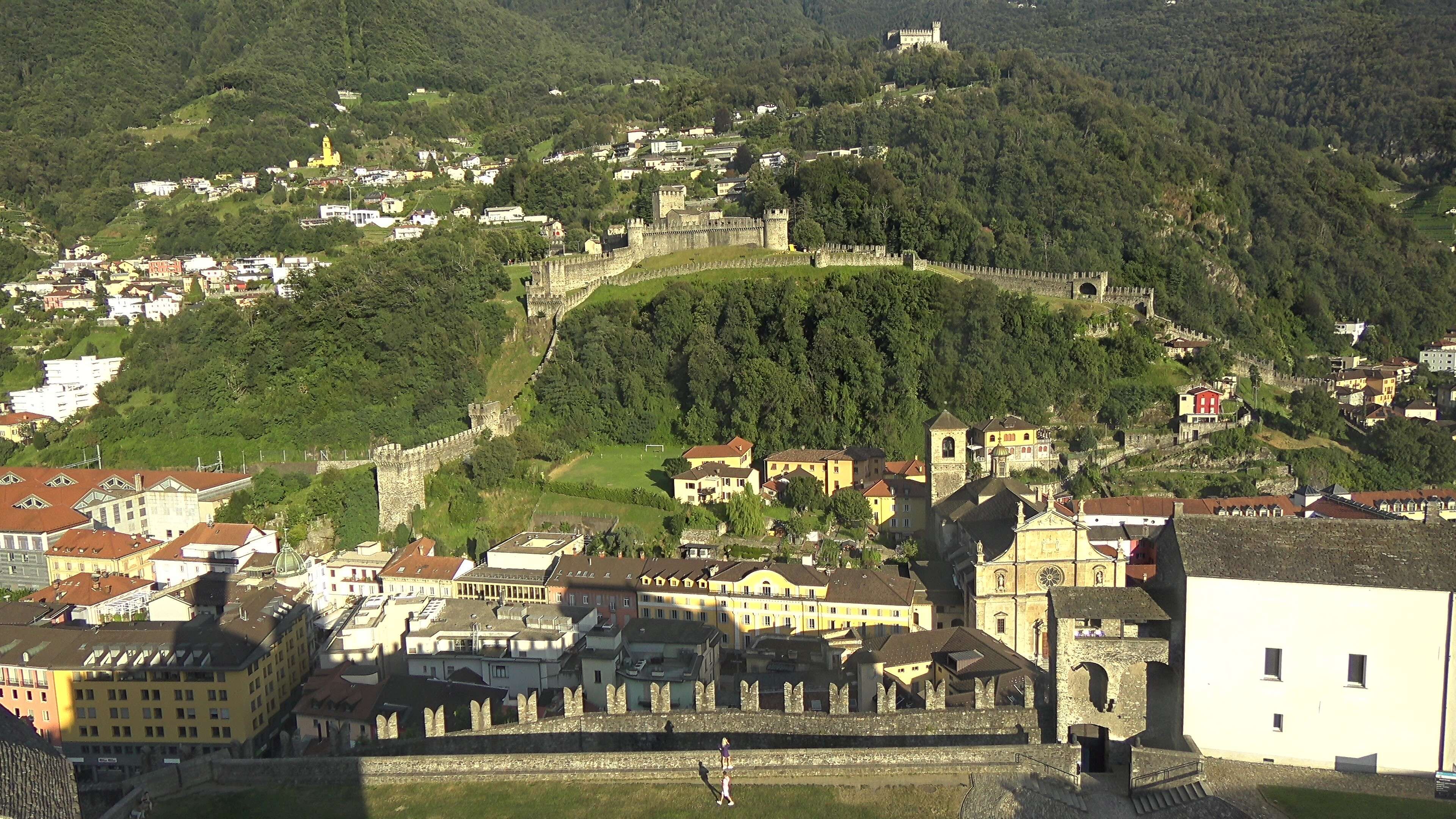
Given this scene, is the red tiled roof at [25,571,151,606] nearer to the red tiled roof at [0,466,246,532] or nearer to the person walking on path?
the red tiled roof at [0,466,246,532]

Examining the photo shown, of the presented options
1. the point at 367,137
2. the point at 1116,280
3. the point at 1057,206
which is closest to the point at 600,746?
the point at 1116,280

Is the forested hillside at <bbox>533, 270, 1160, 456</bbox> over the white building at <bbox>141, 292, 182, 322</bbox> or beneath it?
beneath

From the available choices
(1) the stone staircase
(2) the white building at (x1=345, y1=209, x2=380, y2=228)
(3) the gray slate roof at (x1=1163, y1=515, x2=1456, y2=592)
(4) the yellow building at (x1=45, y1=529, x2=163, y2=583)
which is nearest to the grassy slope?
(1) the stone staircase

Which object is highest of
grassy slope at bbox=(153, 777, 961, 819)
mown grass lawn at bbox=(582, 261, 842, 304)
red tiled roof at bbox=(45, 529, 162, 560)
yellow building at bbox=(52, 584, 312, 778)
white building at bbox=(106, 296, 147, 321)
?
mown grass lawn at bbox=(582, 261, 842, 304)

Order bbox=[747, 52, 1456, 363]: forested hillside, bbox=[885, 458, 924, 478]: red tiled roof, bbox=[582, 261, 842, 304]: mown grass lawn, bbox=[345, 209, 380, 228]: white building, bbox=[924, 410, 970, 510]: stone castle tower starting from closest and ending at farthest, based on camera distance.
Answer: bbox=[924, 410, 970, 510]: stone castle tower
bbox=[885, 458, 924, 478]: red tiled roof
bbox=[582, 261, 842, 304]: mown grass lawn
bbox=[747, 52, 1456, 363]: forested hillside
bbox=[345, 209, 380, 228]: white building

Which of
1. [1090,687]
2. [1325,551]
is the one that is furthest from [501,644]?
[1325,551]

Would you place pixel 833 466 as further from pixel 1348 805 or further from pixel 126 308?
pixel 126 308

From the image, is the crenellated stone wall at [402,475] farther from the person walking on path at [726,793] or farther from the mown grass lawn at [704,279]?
the person walking on path at [726,793]

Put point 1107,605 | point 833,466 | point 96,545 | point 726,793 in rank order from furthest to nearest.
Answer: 1. point 833,466
2. point 96,545
3. point 1107,605
4. point 726,793
